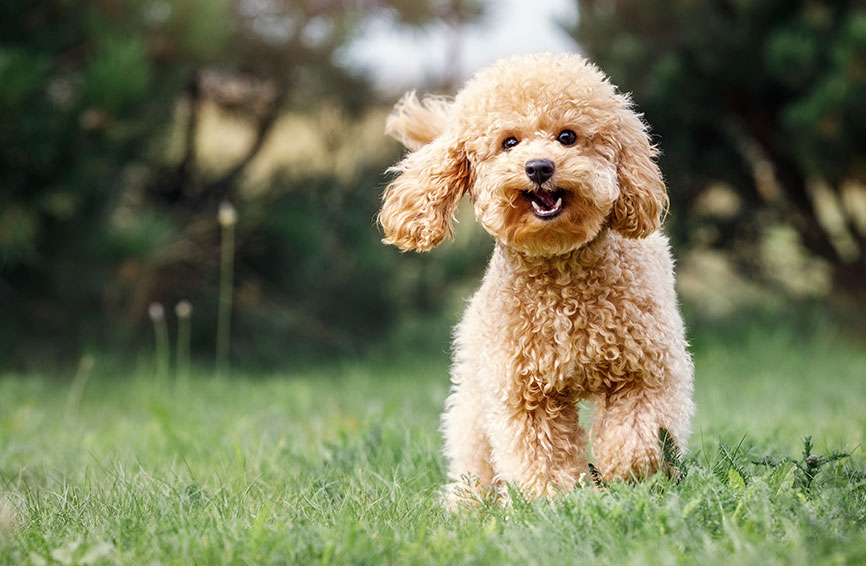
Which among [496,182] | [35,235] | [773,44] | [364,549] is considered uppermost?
[773,44]

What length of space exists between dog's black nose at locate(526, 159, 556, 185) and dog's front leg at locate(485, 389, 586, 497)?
0.63 metres

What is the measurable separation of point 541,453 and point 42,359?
5001mm

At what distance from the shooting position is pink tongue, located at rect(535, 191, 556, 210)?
2674 millimetres

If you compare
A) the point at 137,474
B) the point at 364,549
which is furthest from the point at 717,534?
the point at 137,474

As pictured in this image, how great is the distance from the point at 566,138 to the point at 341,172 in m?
4.90

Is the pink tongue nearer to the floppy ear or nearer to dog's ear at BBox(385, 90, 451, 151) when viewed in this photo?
the floppy ear

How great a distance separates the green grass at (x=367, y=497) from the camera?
223cm

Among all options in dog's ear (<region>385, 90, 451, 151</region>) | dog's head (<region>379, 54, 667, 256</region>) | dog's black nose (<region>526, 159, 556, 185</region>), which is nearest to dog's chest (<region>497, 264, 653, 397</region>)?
dog's head (<region>379, 54, 667, 256</region>)

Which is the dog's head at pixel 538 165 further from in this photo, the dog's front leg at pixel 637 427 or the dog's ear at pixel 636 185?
the dog's front leg at pixel 637 427

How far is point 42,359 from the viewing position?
6.71m

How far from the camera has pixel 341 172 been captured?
7504 millimetres

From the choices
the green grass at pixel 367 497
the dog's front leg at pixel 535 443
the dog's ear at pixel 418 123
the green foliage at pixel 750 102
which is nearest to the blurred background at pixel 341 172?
the green foliage at pixel 750 102

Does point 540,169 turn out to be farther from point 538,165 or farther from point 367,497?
point 367,497

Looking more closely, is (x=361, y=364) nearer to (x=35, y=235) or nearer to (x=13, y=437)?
(x=35, y=235)
